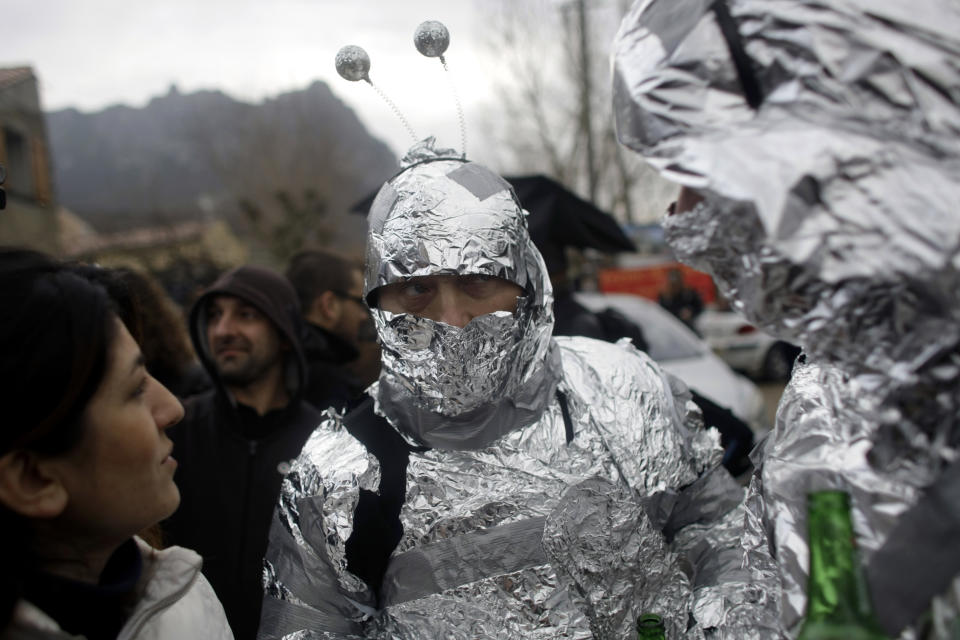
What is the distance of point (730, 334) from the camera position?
10.5 m

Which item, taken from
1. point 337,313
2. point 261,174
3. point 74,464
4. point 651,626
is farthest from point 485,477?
point 261,174

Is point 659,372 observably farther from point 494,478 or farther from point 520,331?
point 494,478

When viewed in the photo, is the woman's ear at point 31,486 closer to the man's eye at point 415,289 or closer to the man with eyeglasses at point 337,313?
the man's eye at point 415,289

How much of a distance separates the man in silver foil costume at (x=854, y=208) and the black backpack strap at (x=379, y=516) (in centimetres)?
82

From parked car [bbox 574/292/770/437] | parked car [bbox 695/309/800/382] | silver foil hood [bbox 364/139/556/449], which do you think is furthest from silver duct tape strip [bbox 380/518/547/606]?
parked car [bbox 695/309/800/382]

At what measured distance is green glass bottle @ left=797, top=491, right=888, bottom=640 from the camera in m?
0.87

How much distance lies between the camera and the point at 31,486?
1094mm

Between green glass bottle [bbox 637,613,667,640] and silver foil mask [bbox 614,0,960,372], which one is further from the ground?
silver foil mask [bbox 614,0,960,372]

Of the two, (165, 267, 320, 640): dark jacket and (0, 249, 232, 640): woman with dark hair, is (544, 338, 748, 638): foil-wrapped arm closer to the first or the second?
(0, 249, 232, 640): woman with dark hair

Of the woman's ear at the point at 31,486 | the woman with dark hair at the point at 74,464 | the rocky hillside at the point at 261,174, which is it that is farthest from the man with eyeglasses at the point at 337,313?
the rocky hillside at the point at 261,174

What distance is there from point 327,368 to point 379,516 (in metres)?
1.91

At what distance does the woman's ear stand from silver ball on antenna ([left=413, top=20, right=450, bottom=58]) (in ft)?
3.88

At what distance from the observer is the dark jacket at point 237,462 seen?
2.47 m

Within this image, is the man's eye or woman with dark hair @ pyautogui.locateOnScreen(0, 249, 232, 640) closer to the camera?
woman with dark hair @ pyautogui.locateOnScreen(0, 249, 232, 640)
